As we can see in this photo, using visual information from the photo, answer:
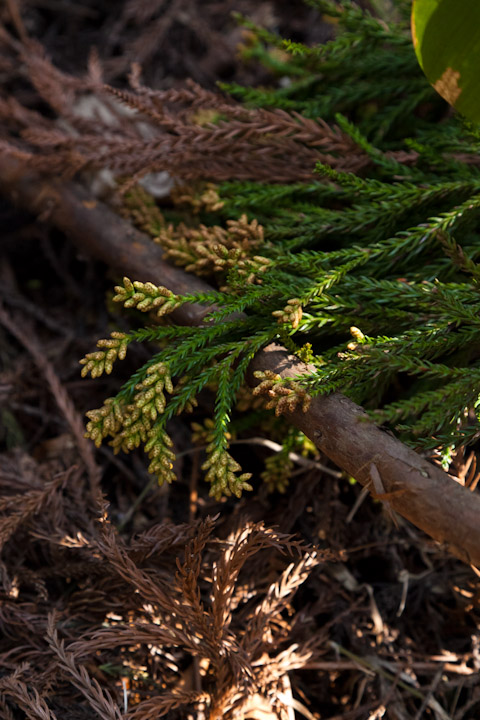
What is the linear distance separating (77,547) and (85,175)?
1.55 m

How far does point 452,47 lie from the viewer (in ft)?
4.50

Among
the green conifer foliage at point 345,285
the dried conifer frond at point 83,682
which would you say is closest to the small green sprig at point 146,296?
the green conifer foliage at point 345,285

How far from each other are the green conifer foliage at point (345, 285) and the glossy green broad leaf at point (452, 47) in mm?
156

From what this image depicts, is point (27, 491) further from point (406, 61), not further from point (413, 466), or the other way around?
point (406, 61)

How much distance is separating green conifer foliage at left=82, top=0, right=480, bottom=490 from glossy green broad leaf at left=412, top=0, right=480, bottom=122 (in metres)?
0.16

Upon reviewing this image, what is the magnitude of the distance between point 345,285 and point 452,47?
0.66m

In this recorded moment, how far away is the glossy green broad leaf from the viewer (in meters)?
1.33

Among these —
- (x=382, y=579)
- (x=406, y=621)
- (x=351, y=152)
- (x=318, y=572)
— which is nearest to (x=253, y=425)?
(x=318, y=572)

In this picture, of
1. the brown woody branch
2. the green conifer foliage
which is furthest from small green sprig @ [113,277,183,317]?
the brown woody branch

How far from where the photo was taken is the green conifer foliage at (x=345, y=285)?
1.36 metres

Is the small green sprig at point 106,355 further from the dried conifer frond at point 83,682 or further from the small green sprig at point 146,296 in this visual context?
the dried conifer frond at point 83,682

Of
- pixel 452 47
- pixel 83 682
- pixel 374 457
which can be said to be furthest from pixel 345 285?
pixel 83 682

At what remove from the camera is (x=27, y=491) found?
181 cm

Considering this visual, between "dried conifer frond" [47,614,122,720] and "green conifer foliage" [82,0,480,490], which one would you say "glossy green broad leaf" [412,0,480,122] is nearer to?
"green conifer foliage" [82,0,480,490]
